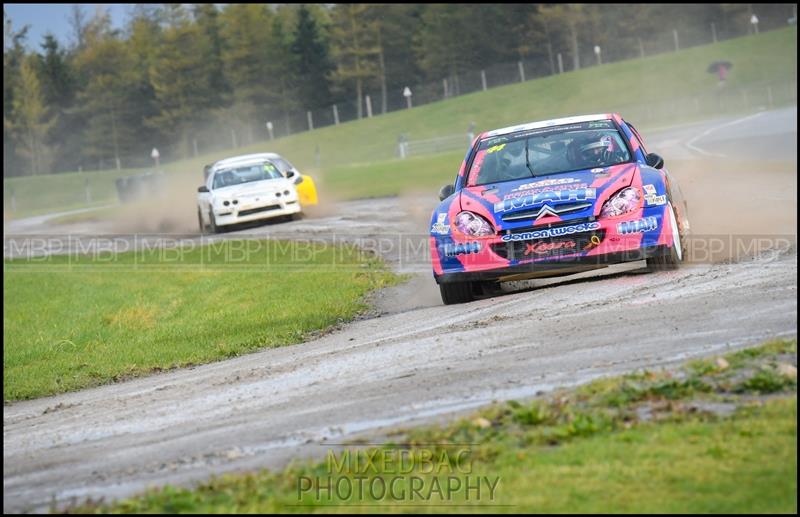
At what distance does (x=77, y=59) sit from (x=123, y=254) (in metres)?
99.1

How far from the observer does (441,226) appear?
36.6 ft

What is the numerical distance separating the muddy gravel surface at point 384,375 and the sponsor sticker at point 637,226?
0.43 metres

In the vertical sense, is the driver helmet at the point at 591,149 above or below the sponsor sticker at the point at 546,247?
above

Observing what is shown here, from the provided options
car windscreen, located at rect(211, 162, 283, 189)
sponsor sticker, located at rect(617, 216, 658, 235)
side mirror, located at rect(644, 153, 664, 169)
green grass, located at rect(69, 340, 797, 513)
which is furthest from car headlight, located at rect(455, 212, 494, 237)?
car windscreen, located at rect(211, 162, 283, 189)

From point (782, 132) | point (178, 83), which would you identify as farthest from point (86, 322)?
point (178, 83)

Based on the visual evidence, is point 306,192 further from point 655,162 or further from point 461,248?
point 461,248

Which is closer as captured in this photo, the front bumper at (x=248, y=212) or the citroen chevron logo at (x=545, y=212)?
the citroen chevron logo at (x=545, y=212)

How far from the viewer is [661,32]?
92625mm

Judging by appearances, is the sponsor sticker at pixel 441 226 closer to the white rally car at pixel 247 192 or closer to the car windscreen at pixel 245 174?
the white rally car at pixel 247 192

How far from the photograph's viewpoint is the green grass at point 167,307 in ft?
37.5

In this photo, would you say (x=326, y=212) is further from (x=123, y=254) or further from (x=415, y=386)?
(x=415, y=386)

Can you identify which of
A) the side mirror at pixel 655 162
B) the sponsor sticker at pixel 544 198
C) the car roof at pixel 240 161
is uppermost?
the car roof at pixel 240 161

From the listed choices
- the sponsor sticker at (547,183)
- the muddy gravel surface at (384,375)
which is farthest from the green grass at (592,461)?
the sponsor sticker at (547,183)

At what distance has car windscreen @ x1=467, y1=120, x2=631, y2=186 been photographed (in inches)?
456
